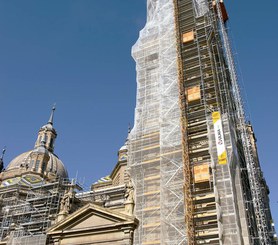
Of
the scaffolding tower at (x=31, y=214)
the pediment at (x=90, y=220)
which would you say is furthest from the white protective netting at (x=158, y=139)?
the scaffolding tower at (x=31, y=214)

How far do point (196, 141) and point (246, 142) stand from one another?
5.59 meters

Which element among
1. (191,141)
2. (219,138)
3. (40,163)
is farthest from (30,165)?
(219,138)

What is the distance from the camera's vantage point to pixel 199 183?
31016 mm

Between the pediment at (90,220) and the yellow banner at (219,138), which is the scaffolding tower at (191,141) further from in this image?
the pediment at (90,220)

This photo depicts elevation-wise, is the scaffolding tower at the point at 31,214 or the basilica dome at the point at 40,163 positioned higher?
the basilica dome at the point at 40,163

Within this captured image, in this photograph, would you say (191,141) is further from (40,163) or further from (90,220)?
(40,163)

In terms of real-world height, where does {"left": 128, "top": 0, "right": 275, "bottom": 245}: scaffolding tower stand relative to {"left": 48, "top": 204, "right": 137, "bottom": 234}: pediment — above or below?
above

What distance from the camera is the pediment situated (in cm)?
2267

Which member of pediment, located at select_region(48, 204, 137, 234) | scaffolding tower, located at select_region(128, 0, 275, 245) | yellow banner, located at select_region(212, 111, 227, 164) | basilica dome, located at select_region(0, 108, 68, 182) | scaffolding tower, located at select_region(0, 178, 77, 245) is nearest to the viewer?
pediment, located at select_region(48, 204, 137, 234)

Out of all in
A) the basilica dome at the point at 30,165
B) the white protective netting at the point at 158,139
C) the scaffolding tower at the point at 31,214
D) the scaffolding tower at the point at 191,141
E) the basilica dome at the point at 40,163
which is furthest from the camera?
the basilica dome at the point at 30,165

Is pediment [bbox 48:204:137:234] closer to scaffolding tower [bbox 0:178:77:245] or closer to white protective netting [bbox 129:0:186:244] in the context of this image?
white protective netting [bbox 129:0:186:244]

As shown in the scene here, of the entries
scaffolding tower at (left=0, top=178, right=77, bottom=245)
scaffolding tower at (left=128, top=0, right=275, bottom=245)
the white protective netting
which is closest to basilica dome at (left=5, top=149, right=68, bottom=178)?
scaffolding tower at (left=0, top=178, right=77, bottom=245)

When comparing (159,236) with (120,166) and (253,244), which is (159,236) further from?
(120,166)

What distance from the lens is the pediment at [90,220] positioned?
22.7 metres
